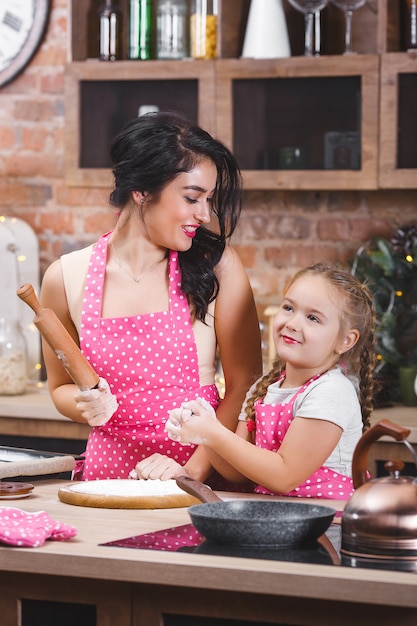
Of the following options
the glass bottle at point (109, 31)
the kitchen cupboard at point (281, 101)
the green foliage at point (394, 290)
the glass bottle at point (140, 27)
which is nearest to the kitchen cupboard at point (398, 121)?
the kitchen cupboard at point (281, 101)

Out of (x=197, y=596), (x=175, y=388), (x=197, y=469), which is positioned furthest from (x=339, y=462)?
(x=197, y=596)

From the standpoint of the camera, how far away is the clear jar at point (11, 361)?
3752 millimetres

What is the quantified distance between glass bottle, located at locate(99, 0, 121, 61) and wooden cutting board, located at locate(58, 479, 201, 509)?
2047 millimetres

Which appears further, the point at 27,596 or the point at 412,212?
the point at 412,212

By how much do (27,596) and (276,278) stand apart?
2.45 meters

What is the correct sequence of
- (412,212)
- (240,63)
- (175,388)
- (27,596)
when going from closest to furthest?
1. (27,596)
2. (175,388)
3. (240,63)
4. (412,212)

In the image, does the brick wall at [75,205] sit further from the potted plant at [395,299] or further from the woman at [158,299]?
the woman at [158,299]

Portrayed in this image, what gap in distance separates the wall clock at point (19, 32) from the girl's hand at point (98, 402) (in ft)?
7.49

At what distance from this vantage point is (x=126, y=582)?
161 cm

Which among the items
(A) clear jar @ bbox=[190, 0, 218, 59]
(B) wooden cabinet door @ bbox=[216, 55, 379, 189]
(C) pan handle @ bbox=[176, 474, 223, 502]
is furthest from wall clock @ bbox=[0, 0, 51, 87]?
(C) pan handle @ bbox=[176, 474, 223, 502]

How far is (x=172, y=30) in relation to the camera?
373 cm

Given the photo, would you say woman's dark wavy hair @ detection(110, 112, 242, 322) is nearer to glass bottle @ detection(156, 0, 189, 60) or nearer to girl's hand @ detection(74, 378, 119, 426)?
girl's hand @ detection(74, 378, 119, 426)

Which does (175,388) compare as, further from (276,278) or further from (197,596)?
(276,278)

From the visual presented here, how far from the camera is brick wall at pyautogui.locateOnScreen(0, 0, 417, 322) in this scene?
394 centimetres
